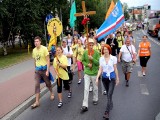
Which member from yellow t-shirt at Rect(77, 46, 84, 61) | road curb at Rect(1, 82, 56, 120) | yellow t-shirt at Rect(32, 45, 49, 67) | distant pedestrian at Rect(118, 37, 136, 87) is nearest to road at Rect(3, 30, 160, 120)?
road curb at Rect(1, 82, 56, 120)

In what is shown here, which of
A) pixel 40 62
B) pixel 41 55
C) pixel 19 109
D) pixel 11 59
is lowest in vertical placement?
pixel 19 109

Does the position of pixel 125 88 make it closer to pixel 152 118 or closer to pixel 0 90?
pixel 152 118

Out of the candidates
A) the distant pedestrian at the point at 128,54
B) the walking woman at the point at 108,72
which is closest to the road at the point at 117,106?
the walking woman at the point at 108,72

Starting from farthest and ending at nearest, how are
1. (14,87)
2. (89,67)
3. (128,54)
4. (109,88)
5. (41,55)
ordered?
(14,87) → (128,54) → (41,55) → (89,67) → (109,88)

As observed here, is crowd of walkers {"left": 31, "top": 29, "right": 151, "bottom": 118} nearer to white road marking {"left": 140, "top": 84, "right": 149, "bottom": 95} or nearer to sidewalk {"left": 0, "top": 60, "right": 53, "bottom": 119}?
white road marking {"left": 140, "top": 84, "right": 149, "bottom": 95}

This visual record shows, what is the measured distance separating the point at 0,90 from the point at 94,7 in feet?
121

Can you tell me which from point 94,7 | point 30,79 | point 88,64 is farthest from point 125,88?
point 94,7

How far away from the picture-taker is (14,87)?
11633 mm

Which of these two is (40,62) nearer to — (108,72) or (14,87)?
(108,72)

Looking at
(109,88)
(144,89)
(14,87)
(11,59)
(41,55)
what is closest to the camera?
(109,88)

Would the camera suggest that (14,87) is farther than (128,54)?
Yes

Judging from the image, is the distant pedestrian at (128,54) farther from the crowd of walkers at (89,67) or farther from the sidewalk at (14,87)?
the sidewalk at (14,87)

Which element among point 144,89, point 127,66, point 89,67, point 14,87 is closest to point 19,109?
point 89,67

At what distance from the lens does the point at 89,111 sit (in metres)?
8.23
